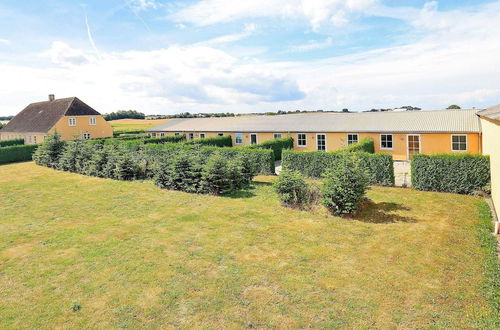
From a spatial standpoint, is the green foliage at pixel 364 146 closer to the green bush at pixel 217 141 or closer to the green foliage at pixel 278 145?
the green foliage at pixel 278 145

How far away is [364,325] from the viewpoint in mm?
6727

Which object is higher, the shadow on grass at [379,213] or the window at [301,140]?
the window at [301,140]

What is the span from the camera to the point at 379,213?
1427 cm

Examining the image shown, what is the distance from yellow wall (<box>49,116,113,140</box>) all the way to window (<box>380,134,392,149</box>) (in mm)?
38923

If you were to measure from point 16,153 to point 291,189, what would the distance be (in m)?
37.6

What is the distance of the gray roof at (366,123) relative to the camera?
2756 cm

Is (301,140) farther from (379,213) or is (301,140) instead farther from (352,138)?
(379,213)

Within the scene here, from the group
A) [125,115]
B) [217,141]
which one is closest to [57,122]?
[217,141]

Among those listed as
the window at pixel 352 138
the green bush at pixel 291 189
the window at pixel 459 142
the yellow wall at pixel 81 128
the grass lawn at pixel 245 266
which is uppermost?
the yellow wall at pixel 81 128

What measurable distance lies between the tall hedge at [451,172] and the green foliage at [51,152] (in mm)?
31297

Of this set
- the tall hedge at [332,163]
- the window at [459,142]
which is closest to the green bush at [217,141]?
the tall hedge at [332,163]

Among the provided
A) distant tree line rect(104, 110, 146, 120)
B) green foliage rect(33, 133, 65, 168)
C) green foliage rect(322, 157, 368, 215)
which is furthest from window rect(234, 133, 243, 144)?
distant tree line rect(104, 110, 146, 120)

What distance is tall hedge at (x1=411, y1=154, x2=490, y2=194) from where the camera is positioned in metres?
16.2

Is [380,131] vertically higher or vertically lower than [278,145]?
higher
